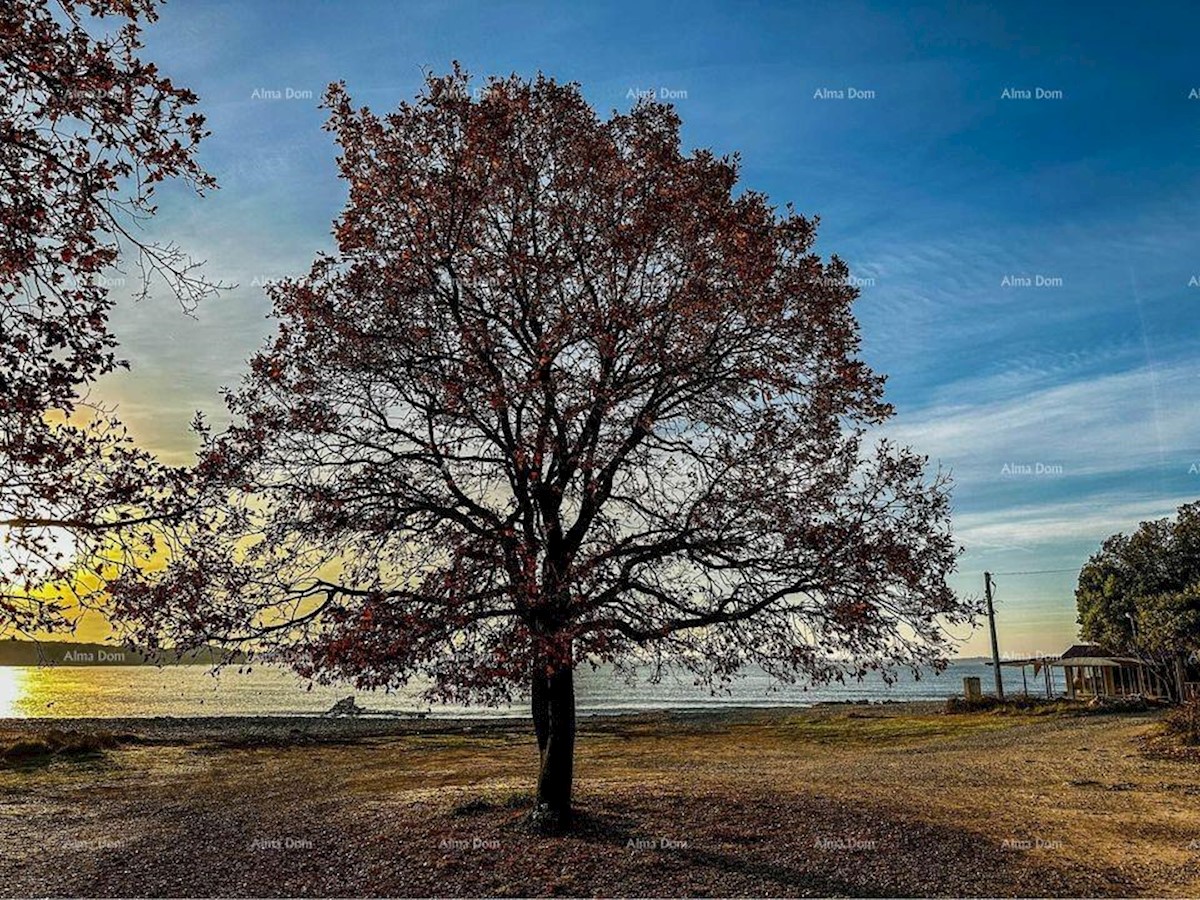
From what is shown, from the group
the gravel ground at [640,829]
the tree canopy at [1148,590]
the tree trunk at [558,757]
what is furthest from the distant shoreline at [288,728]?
the tree trunk at [558,757]

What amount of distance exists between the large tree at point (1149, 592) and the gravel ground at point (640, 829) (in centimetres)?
2185

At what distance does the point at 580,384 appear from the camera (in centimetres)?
1295

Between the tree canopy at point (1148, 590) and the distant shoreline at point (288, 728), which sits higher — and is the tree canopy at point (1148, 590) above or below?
above

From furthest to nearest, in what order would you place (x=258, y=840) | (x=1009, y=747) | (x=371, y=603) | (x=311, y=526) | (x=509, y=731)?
(x=509, y=731)
(x=1009, y=747)
(x=258, y=840)
(x=311, y=526)
(x=371, y=603)

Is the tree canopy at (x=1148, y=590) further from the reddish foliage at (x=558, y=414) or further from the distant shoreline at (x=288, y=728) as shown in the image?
the reddish foliage at (x=558, y=414)

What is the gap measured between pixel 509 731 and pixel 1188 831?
153 feet

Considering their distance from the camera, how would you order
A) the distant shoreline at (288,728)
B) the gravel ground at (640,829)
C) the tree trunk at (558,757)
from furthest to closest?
the distant shoreline at (288,728) < the tree trunk at (558,757) < the gravel ground at (640,829)

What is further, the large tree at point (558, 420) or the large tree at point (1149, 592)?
the large tree at point (1149, 592)

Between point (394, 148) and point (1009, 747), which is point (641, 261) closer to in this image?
point (394, 148)

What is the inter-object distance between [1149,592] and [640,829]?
45713 millimetres

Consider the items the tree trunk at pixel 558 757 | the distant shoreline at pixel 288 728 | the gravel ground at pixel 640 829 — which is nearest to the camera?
the gravel ground at pixel 640 829

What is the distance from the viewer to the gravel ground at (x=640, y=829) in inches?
466

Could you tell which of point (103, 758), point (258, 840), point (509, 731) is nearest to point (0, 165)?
point (258, 840)

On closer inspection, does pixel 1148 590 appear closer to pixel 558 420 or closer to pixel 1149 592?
pixel 1149 592
